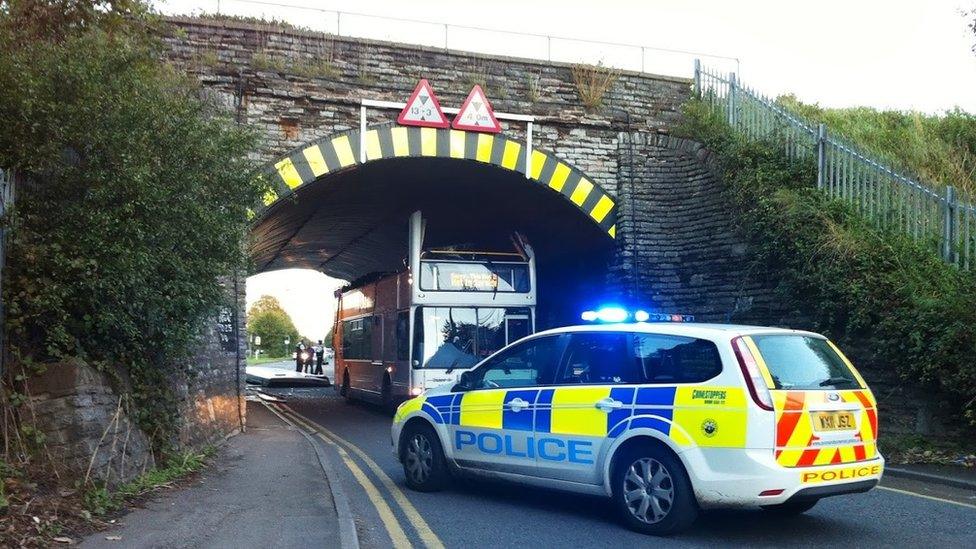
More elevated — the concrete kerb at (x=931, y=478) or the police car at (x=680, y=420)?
Result: the police car at (x=680, y=420)

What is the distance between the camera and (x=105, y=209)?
766 centimetres

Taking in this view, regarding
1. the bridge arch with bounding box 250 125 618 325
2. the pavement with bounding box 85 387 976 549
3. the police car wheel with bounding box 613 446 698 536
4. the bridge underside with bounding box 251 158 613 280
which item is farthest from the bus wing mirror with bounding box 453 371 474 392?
the bridge underside with bounding box 251 158 613 280

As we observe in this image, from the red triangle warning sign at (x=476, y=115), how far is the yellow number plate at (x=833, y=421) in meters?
10.9

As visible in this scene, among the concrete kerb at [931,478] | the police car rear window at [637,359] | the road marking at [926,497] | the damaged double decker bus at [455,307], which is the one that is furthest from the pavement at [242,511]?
the concrete kerb at [931,478]

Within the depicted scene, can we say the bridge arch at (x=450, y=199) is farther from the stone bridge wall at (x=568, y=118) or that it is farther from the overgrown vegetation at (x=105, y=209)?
the overgrown vegetation at (x=105, y=209)

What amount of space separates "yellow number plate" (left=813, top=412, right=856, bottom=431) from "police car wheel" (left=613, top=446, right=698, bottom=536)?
102 cm

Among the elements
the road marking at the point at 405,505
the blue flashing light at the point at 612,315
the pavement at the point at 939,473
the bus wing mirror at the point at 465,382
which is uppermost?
the blue flashing light at the point at 612,315

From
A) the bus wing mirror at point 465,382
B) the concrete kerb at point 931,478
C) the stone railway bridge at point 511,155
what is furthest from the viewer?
the stone railway bridge at point 511,155

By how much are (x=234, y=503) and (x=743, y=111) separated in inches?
491

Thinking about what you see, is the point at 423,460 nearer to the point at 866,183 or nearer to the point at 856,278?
the point at 856,278

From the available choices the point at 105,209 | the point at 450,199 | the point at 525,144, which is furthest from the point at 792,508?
the point at 450,199

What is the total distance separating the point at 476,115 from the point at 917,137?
884cm

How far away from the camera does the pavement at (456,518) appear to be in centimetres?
647

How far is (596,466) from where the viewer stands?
707 centimetres
